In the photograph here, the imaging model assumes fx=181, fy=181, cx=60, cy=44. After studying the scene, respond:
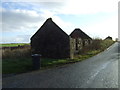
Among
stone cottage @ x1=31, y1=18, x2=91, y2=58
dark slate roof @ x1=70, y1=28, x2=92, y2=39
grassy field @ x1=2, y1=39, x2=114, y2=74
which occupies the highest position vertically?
Result: dark slate roof @ x1=70, y1=28, x2=92, y2=39

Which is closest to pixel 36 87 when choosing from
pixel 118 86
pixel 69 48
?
pixel 118 86

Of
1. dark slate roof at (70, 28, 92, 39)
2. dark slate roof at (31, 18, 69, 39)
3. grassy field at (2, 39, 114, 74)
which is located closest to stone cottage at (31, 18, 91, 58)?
dark slate roof at (31, 18, 69, 39)

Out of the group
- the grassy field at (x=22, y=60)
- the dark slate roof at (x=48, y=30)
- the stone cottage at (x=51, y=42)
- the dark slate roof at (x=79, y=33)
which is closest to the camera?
the grassy field at (x=22, y=60)

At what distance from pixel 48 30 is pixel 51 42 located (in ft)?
6.20

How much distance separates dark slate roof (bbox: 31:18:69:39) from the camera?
26148 millimetres

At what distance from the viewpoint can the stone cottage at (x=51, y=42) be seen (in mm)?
25438

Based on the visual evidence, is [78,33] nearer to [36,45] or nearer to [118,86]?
[36,45]

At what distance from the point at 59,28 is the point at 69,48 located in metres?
3.21

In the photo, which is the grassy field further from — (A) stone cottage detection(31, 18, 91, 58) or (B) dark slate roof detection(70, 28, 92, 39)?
(B) dark slate roof detection(70, 28, 92, 39)

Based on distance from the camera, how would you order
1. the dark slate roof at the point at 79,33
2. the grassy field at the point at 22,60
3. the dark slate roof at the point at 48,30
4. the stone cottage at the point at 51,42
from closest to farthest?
the grassy field at the point at 22,60 → the stone cottage at the point at 51,42 → the dark slate roof at the point at 48,30 → the dark slate roof at the point at 79,33

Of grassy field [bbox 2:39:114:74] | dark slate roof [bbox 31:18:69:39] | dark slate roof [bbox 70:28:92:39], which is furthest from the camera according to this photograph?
dark slate roof [bbox 70:28:92:39]

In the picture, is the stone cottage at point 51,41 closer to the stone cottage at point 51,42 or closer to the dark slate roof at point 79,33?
the stone cottage at point 51,42

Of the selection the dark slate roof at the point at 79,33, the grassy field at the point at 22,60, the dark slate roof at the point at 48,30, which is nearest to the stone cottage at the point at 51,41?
the dark slate roof at the point at 48,30

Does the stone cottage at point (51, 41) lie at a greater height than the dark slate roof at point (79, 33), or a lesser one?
lesser
